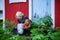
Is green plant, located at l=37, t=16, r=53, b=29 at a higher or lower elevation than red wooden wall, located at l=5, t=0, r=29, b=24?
lower

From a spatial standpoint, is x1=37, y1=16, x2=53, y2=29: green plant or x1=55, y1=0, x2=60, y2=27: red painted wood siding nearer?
x1=37, y1=16, x2=53, y2=29: green plant

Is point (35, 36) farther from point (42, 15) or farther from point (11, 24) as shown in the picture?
point (42, 15)

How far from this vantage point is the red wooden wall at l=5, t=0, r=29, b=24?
9.35 metres

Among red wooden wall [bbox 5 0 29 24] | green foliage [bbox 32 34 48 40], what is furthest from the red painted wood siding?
green foliage [bbox 32 34 48 40]

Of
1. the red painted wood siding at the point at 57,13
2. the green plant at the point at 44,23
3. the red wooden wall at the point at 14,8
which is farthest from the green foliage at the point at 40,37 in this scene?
the red wooden wall at the point at 14,8

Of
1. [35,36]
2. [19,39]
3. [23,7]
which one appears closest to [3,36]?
[19,39]

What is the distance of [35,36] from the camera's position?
413 cm

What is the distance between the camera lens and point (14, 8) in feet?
31.6

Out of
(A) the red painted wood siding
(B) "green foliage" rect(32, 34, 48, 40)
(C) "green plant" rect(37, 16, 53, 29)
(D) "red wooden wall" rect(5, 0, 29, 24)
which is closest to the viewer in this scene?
(B) "green foliage" rect(32, 34, 48, 40)

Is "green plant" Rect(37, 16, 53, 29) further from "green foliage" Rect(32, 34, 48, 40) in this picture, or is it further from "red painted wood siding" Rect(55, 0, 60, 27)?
"green foliage" Rect(32, 34, 48, 40)

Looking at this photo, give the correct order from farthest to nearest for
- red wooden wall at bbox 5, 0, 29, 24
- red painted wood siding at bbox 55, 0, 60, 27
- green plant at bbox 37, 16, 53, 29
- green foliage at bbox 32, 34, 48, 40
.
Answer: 1. red wooden wall at bbox 5, 0, 29, 24
2. red painted wood siding at bbox 55, 0, 60, 27
3. green plant at bbox 37, 16, 53, 29
4. green foliage at bbox 32, 34, 48, 40

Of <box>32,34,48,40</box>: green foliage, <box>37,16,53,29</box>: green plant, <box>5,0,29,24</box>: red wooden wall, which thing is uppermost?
<box>5,0,29,24</box>: red wooden wall

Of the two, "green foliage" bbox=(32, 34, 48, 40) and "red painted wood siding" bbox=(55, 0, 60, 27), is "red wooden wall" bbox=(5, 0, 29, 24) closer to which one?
"red painted wood siding" bbox=(55, 0, 60, 27)

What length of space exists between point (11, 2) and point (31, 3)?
0.81m
